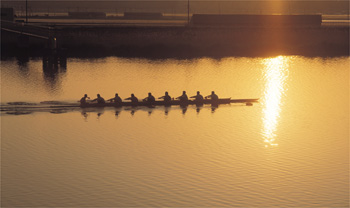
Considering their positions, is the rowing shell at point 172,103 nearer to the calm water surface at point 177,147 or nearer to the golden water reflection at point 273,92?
the calm water surface at point 177,147

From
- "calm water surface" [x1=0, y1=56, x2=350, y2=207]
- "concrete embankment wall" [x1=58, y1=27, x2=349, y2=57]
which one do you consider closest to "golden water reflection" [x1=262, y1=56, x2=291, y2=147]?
"calm water surface" [x1=0, y1=56, x2=350, y2=207]

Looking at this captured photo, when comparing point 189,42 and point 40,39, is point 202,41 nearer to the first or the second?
point 189,42

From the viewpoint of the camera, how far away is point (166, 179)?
1470 inches

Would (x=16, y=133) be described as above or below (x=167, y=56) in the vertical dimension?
below

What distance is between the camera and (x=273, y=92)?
7006cm

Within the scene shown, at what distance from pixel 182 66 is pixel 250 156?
48828 mm

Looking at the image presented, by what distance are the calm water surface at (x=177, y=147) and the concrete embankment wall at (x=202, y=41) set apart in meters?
25.2

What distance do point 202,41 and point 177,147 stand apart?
63.6 m

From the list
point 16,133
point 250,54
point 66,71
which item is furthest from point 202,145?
point 250,54

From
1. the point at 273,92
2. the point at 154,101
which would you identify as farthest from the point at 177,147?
the point at 273,92

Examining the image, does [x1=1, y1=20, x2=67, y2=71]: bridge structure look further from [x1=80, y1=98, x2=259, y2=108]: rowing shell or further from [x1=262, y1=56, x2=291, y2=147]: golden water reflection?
[x1=80, y1=98, x2=259, y2=108]: rowing shell

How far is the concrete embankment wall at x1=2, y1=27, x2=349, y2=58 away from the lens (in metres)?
102

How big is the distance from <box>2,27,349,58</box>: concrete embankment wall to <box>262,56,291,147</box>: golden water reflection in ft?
23.4

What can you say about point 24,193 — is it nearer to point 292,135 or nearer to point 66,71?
point 292,135
